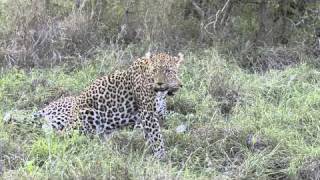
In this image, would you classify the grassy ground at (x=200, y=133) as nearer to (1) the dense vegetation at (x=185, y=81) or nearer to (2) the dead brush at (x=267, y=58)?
(1) the dense vegetation at (x=185, y=81)

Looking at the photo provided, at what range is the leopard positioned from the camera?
637 centimetres

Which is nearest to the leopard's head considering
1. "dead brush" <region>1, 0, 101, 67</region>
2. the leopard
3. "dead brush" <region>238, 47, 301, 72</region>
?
the leopard

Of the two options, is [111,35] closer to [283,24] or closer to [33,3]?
[33,3]

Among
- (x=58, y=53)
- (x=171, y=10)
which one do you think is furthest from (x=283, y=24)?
(x=58, y=53)

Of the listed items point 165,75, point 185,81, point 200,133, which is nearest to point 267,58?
point 185,81

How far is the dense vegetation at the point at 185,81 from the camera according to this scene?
582 cm

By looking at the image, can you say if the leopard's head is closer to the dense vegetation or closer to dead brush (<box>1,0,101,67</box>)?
the dense vegetation

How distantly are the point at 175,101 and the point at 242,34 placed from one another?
8.47 ft

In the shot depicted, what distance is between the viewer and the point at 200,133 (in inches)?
257

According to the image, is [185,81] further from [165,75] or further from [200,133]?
[165,75]

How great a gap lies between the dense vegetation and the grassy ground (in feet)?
0.04

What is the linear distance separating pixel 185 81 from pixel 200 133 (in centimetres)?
207

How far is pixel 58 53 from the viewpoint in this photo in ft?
31.3

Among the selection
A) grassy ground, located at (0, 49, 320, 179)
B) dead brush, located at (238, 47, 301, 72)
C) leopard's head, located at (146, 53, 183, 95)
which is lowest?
grassy ground, located at (0, 49, 320, 179)
